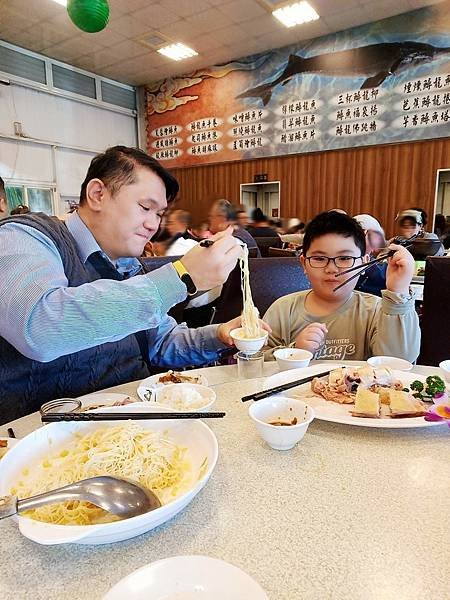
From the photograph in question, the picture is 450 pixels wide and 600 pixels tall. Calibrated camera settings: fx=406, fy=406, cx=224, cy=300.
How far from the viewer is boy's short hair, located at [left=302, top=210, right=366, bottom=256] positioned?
174 centimetres

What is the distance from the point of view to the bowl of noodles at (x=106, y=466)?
603mm

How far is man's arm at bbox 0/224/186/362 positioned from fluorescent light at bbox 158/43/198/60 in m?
7.68

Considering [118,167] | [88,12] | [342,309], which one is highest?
[88,12]

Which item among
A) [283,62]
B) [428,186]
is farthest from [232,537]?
[283,62]

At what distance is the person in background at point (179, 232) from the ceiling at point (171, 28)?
4.69m

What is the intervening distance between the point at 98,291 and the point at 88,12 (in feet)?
13.9

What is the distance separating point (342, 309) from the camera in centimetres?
176

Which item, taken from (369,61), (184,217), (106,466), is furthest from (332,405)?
(369,61)

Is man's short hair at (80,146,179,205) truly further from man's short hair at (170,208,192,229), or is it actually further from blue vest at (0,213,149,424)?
man's short hair at (170,208,192,229)

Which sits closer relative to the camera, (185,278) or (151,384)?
(185,278)

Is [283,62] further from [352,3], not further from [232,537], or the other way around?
[232,537]

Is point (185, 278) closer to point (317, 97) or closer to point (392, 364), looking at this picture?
point (392, 364)

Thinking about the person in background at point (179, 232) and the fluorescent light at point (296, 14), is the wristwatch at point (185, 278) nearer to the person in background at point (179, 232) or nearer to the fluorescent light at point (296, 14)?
the person in background at point (179, 232)

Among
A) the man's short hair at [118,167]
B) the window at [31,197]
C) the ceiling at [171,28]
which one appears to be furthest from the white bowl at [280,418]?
the window at [31,197]
